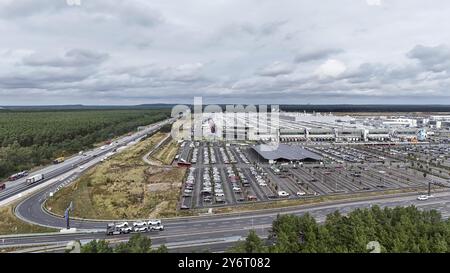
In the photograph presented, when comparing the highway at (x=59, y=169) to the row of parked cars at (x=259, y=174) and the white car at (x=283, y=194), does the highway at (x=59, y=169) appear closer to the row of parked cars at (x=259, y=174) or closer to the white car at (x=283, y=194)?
the row of parked cars at (x=259, y=174)

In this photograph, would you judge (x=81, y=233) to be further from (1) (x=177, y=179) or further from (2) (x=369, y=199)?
Result: (2) (x=369, y=199)

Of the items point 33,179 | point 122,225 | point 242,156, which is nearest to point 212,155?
point 242,156

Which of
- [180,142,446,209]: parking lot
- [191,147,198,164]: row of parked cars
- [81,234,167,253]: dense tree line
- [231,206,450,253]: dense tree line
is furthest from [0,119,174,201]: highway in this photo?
[231,206,450,253]: dense tree line

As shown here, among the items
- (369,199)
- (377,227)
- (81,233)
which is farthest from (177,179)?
(377,227)

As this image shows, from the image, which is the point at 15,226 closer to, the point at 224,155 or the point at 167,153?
the point at 167,153

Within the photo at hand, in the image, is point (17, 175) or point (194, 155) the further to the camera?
point (194, 155)

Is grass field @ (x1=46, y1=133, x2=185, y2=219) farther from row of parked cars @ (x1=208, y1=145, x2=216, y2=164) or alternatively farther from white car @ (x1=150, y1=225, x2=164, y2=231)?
row of parked cars @ (x1=208, y1=145, x2=216, y2=164)
